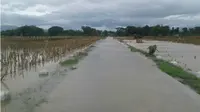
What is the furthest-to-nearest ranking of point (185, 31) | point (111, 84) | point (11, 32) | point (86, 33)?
1. point (86, 33)
2. point (185, 31)
3. point (11, 32)
4. point (111, 84)

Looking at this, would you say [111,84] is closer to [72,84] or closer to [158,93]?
[72,84]

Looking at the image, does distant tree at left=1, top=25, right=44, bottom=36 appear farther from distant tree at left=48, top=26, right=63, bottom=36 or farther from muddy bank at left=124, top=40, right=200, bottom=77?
muddy bank at left=124, top=40, right=200, bottom=77

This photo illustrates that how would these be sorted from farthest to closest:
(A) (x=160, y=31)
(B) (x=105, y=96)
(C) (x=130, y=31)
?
1. (C) (x=130, y=31)
2. (A) (x=160, y=31)
3. (B) (x=105, y=96)

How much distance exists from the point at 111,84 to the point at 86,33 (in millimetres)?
A: 122198

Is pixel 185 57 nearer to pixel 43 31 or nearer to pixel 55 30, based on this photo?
pixel 43 31

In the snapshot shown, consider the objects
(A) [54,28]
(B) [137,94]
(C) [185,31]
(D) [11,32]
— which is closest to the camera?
(B) [137,94]

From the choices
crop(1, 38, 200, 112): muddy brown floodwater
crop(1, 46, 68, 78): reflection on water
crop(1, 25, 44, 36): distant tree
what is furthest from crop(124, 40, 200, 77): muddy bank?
crop(1, 25, 44, 36): distant tree

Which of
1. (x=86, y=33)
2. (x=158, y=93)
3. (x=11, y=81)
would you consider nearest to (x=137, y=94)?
(x=158, y=93)

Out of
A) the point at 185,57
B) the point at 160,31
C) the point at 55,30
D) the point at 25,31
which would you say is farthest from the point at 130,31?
the point at 185,57

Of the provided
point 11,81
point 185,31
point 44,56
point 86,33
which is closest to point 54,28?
point 86,33

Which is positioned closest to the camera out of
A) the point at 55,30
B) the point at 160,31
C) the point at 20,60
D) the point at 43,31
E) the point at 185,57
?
the point at 20,60

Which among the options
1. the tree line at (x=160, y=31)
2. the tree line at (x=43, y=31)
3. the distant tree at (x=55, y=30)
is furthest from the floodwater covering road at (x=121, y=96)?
the tree line at (x=160, y=31)

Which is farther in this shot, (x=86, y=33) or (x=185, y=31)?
(x=86, y=33)

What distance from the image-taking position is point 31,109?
19.9 ft
